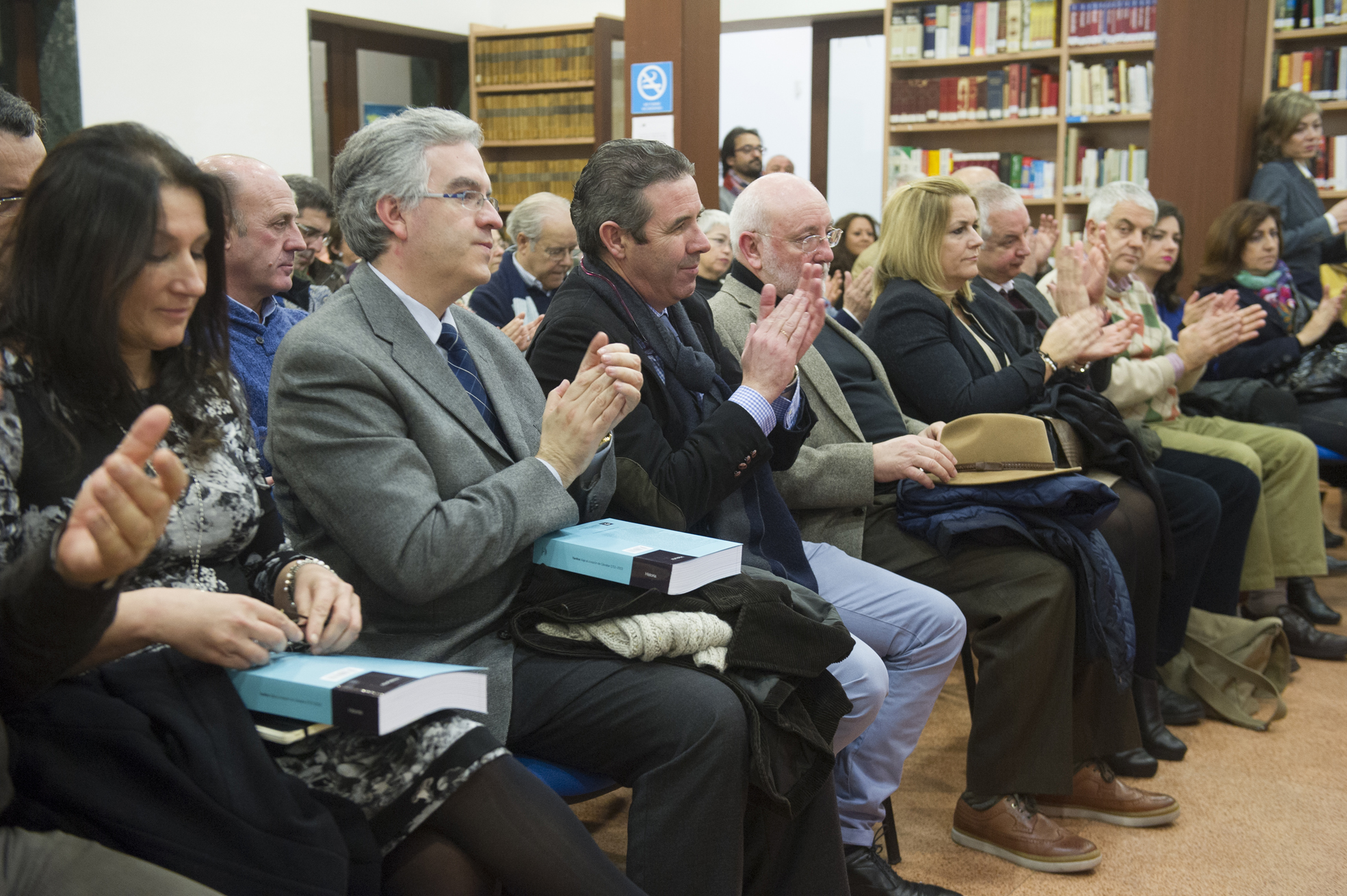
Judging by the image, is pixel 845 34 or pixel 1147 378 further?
pixel 845 34

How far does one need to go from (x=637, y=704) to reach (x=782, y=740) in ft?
0.73

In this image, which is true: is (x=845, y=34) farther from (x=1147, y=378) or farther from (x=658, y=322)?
(x=658, y=322)

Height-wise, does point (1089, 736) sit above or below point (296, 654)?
below

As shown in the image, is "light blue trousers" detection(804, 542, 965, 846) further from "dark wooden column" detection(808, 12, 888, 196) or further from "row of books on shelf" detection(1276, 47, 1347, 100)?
"dark wooden column" detection(808, 12, 888, 196)

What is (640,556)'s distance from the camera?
58.8 inches

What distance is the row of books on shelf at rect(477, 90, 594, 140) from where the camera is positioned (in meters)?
7.20

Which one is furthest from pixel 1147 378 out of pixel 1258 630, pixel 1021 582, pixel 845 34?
pixel 845 34

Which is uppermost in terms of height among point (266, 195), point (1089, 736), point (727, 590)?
point (266, 195)

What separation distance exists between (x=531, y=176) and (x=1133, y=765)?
593cm

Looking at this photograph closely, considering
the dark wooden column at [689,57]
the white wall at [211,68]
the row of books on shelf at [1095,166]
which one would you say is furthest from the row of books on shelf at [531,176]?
the row of books on shelf at [1095,166]

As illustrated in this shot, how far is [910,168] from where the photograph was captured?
21.2 ft

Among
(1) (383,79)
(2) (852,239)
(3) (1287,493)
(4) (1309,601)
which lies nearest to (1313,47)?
(2) (852,239)

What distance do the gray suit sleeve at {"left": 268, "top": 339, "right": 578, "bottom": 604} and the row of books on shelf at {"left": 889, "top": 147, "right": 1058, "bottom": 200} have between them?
16.8 ft

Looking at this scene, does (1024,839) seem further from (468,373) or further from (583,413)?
(468,373)
